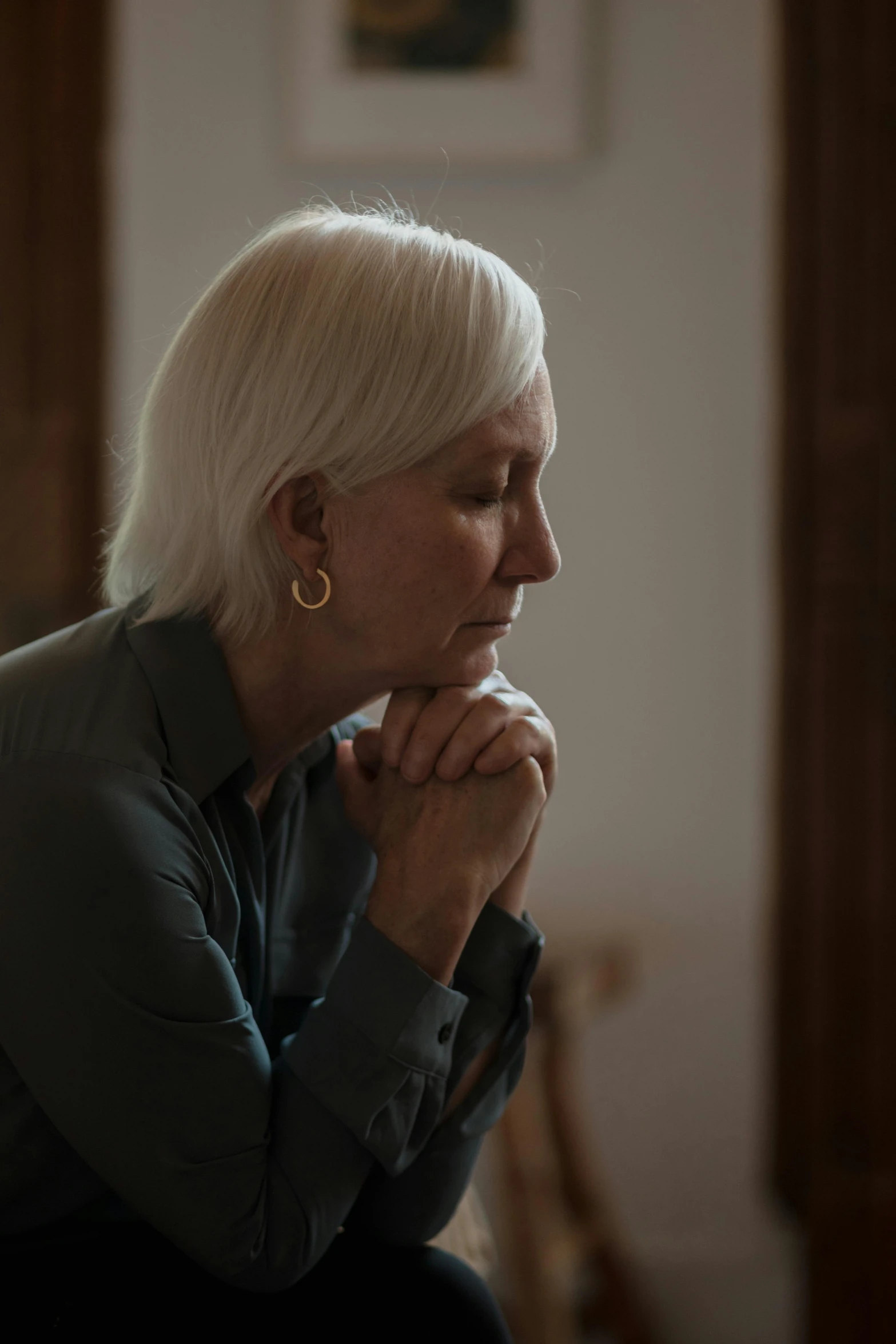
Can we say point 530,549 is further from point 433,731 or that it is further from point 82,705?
point 82,705

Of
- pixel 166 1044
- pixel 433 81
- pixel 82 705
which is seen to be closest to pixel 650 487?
pixel 433 81

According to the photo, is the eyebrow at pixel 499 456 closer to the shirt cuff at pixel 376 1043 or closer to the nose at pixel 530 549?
the nose at pixel 530 549

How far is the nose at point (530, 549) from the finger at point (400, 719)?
13 cm

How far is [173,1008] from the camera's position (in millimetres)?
833

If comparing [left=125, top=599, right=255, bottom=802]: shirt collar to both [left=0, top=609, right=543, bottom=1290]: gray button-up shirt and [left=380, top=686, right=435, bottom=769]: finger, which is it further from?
[left=380, top=686, right=435, bottom=769]: finger

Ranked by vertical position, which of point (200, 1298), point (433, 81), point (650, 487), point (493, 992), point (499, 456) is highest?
point (433, 81)

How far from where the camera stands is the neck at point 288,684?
99 cm

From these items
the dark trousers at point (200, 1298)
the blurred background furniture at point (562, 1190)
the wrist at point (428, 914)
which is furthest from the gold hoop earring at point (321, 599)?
the blurred background furniture at point (562, 1190)

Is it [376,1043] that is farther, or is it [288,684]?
[288,684]

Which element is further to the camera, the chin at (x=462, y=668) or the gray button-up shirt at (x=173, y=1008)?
the chin at (x=462, y=668)

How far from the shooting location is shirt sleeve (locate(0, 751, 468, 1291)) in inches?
32.3

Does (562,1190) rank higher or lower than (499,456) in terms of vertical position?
lower

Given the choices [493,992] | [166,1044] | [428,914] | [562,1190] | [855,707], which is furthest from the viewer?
[562,1190]

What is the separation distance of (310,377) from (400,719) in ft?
0.96
